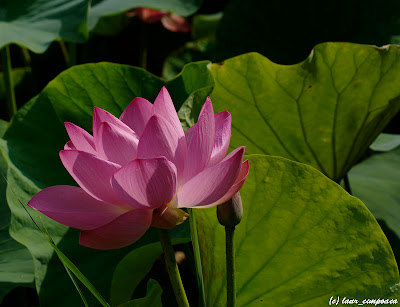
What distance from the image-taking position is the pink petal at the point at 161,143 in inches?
20.8


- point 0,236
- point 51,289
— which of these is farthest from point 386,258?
point 0,236

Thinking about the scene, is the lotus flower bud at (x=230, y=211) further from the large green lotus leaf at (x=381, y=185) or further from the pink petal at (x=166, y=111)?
the large green lotus leaf at (x=381, y=185)

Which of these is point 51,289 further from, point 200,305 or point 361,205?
point 361,205

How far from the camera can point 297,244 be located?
0.70m

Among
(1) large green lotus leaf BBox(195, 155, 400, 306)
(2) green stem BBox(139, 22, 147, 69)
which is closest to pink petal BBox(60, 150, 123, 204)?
(1) large green lotus leaf BBox(195, 155, 400, 306)

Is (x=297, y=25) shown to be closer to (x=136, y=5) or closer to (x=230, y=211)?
(x=136, y=5)

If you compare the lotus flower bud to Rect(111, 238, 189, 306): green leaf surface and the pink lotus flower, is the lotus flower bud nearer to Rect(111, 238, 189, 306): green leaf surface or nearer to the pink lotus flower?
the pink lotus flower

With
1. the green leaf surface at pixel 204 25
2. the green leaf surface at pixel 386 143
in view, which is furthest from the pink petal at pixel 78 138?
the green leaf surface at pixel 204 25

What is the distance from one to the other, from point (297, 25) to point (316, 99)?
1.68 feet

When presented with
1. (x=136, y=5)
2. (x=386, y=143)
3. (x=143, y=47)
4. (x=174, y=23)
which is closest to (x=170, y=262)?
(x=386, y=143)

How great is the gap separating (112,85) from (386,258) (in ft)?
1.80

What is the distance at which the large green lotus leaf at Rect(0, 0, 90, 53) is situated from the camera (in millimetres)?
1150

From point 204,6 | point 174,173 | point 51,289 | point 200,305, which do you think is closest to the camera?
point 174,173

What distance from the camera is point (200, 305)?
0.63 metres
